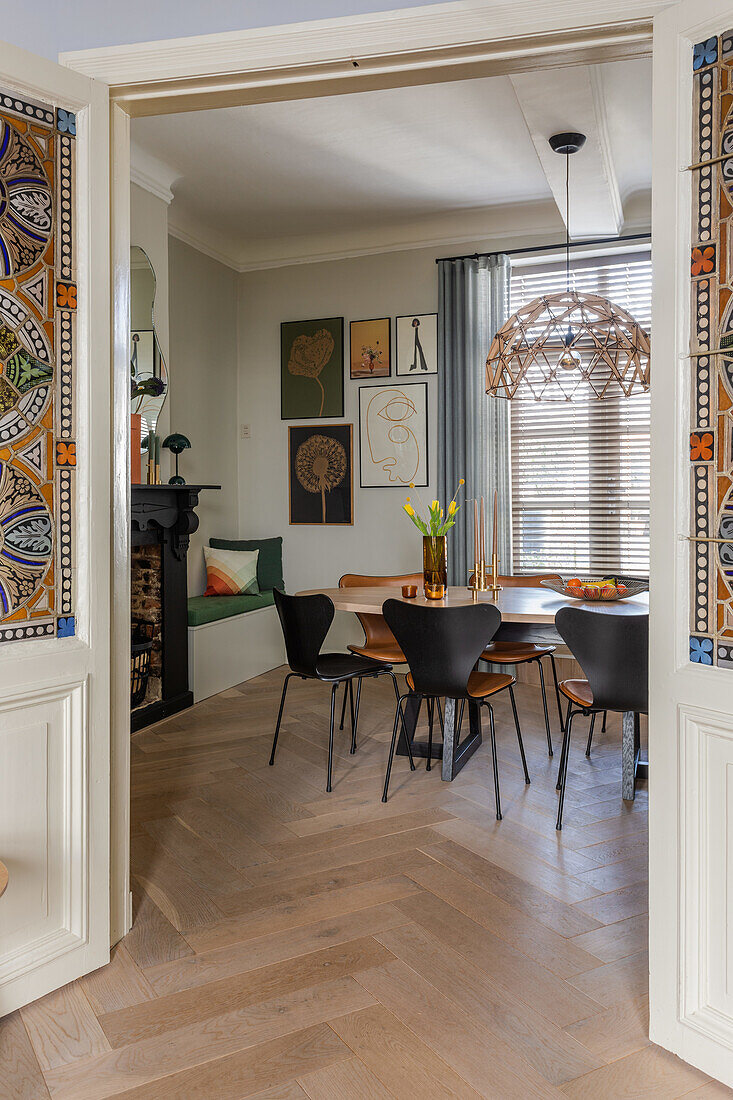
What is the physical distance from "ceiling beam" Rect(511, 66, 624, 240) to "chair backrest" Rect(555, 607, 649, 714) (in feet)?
7.26

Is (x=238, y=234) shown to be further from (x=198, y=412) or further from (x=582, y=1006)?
(x=582, y=1006)

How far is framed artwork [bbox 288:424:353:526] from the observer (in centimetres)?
583

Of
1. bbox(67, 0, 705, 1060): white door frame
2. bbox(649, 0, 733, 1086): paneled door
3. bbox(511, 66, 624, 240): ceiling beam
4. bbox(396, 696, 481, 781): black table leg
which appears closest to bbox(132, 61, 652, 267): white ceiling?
bbox(511, 66, 624, 240): ceiling beam

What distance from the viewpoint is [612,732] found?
4285mm

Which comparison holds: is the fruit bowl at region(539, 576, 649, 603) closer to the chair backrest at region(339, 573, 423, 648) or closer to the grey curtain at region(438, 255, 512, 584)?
the chair backrest at region(339, 573, 423, 648)

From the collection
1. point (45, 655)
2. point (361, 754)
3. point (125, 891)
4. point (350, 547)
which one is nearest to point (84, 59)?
point (45, 655)

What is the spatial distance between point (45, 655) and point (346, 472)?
4.04 metres

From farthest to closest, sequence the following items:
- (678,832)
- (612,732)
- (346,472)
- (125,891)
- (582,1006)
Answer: (346,472) < (612,732) < (125,891) < (582,1006) < (678,832)

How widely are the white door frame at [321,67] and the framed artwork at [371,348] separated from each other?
3.56 m

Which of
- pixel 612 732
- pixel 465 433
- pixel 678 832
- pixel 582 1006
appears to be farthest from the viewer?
pixel 465 433

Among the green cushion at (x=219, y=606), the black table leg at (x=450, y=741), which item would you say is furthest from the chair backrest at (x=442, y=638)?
the green cushion at (x=219, y=606)

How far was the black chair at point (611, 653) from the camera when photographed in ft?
9.04

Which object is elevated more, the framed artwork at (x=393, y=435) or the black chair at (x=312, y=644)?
the framed artwork at (x=393, y=435)

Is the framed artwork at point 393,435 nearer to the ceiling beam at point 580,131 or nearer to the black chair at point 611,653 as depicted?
the ceiling beam at point 580,131
